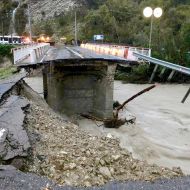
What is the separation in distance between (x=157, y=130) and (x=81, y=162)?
656 inches

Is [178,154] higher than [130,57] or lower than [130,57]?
lower

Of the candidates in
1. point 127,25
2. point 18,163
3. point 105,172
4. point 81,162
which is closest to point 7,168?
point 18,163

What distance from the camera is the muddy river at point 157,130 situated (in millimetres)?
A: 20344

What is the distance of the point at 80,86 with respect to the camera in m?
31.8

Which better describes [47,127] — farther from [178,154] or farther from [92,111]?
[92,111]

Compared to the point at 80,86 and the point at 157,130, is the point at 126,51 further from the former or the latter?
the point at 157,130

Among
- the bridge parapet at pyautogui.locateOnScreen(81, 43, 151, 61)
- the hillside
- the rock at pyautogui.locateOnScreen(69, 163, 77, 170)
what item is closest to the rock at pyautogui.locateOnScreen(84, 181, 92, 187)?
the rock at pyautogui.locateOnScreen(69, 163, 77, 170)

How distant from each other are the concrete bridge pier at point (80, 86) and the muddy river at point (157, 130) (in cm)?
214

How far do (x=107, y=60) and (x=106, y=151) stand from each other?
18.7m

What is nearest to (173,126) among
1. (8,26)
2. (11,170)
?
(11,170)

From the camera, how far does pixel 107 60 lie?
29.8 metres

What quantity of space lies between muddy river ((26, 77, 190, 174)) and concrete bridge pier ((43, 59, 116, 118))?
2143 millimetres

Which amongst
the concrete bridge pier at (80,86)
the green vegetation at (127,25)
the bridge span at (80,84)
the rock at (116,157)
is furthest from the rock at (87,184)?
the green vegetation at (127,25)

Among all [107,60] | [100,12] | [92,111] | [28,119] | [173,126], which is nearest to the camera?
[28,119]
